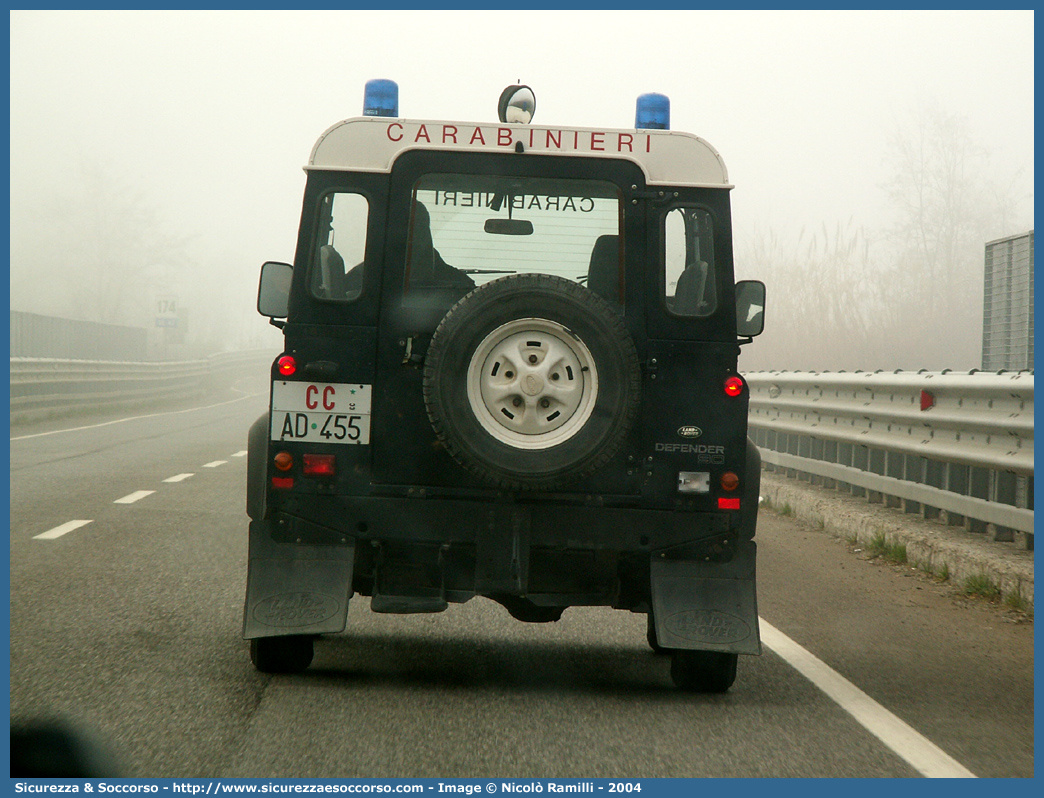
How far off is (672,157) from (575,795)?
2.72 metres

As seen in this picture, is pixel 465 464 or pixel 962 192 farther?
pixel 962 192

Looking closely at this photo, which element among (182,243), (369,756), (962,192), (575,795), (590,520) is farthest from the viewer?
(182,243)

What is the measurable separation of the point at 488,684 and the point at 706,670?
925 mm

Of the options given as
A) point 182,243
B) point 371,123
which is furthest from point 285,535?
point 182,243

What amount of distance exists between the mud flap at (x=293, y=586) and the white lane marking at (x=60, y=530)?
466 cm

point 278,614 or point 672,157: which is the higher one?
point 672,157

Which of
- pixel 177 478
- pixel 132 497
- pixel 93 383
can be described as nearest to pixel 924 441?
pixel 132 497

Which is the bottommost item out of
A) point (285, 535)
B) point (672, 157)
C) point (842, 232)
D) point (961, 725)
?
point (961, 725)

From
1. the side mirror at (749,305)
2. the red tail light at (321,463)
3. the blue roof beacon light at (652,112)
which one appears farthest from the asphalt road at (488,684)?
the blue roof beacon light at (652,112)

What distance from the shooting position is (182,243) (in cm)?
8094

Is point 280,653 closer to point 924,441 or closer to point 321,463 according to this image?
point 321,463

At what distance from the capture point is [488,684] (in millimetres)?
5316

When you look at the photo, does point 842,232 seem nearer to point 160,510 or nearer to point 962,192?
point 962,192

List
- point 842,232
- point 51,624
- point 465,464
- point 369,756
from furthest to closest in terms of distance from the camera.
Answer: point 842,232, point 51,624, point 465,464, point 369,756
